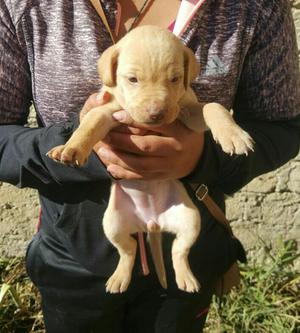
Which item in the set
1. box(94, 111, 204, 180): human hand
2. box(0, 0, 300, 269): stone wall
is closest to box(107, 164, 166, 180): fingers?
box(94, 111, 204, 180): human hand

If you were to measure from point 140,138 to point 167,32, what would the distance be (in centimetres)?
25

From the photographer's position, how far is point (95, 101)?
1.45 m

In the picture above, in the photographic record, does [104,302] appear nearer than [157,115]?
No

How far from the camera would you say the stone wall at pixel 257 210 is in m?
2.92

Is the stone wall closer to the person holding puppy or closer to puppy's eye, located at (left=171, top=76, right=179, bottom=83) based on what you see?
the person holding puppy

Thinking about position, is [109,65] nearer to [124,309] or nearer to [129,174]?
[129,174]

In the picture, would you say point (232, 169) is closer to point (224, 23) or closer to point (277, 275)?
point (224, 23)

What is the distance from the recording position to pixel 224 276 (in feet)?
5.81

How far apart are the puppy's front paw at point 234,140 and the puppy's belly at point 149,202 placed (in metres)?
0.23

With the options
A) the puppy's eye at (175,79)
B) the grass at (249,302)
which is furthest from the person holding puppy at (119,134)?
the grass at (249,302)

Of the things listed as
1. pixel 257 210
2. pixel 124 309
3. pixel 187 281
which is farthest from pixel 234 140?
pixel 257 210

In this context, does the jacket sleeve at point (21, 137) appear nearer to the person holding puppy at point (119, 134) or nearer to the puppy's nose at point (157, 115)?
the person holding puppy at point (119, 134)

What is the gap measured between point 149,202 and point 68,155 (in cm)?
33

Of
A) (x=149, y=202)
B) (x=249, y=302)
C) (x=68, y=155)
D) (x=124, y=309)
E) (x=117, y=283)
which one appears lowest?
(x=249, y=302)
